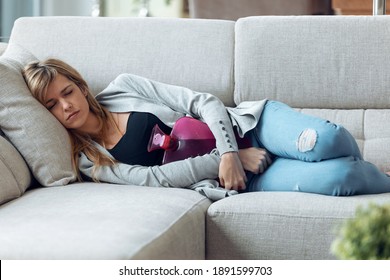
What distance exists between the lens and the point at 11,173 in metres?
2.20

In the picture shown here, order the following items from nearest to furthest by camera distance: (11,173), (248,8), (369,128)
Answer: (11,173), (369,128), (248,8)

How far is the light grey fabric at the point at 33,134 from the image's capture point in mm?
2318

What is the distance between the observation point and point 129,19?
278cm

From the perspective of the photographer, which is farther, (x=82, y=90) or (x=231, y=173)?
(x=82, y=90)

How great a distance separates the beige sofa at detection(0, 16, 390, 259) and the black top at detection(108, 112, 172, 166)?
16 centimetres

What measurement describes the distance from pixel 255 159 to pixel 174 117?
0.28 m

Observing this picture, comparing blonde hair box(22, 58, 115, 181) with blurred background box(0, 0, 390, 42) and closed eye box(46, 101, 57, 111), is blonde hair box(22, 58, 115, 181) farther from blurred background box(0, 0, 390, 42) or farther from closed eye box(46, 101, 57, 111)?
blurred background box(0, 0, 390, 42)

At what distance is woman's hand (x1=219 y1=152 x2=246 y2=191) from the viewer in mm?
2301

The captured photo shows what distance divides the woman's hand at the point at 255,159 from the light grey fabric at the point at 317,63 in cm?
29

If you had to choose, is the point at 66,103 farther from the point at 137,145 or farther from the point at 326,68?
the point at 326,68

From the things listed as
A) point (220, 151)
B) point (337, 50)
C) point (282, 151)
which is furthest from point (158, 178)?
point (337, 50)

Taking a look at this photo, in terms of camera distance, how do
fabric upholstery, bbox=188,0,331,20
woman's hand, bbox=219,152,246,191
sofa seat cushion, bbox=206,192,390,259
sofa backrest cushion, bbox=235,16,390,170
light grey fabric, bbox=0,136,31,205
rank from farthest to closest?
fabric upholstery, bbox=188,0,331,20 → sofa backrest cushion, bbox=235,16,390,170 → woman's hand, bbox=219,152,246,191 → light grey fabric, bbox=0,136,31,205 → sofa seat cushion, bbox=206,192,390,259

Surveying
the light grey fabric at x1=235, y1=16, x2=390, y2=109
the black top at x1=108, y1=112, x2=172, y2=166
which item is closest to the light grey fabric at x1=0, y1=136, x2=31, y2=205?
the black top at x1=108, y1=112, x2=172, y2=166

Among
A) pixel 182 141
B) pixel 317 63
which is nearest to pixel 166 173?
pixel 182 141
